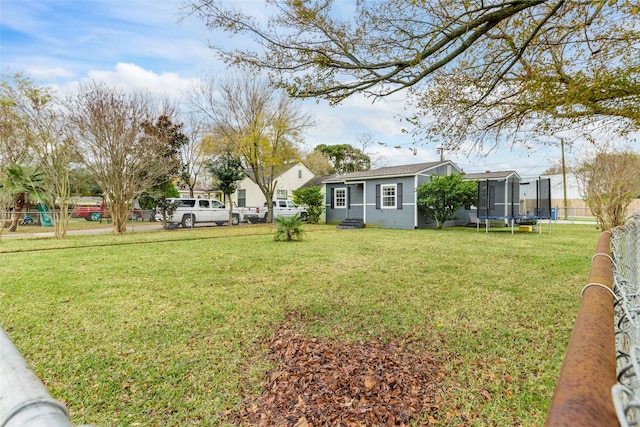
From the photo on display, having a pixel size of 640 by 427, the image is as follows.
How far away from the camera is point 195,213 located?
60.5 ft

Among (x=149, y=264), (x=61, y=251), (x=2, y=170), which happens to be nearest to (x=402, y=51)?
(x=149, y=264)

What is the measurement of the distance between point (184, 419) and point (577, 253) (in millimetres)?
9785

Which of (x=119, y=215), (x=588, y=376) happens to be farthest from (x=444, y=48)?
(x=119, y=215)

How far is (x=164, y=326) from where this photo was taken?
3916 mm

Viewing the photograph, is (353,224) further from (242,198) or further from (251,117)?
(242,198)

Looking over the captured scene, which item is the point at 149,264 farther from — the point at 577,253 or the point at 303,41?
the point at 577,253

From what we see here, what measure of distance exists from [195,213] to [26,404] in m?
19.0

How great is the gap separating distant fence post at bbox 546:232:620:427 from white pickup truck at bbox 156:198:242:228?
18529 millimetres

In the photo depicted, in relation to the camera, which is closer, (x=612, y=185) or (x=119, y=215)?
(x=612, y=185)

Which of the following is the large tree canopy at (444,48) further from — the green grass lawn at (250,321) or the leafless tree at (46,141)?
the leafless tree at (46,141)

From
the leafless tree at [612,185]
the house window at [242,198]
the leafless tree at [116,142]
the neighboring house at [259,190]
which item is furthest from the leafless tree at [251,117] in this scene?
the leafless tree at [612,185]

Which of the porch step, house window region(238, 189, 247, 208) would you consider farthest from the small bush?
house window region(238, 189, 247, 208)

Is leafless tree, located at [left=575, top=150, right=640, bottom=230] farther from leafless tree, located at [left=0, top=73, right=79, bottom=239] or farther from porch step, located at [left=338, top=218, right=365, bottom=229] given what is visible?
leafless tree, located at [left=0, top=73, right=79, bottom=239]

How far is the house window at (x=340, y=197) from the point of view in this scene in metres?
20.1
